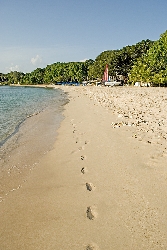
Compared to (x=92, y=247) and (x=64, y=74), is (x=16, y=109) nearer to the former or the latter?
(x=92, y=247)

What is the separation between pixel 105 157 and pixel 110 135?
8.48ft

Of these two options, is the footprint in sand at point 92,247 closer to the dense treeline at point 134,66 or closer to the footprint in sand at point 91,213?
the footprint in sand at point 91,213

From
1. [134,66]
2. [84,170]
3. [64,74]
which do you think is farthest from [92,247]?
[64,74]

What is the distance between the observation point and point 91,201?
450cm

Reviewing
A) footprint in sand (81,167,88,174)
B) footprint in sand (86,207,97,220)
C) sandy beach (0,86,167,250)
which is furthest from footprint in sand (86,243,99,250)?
footprint in sand (81,167,88,174)

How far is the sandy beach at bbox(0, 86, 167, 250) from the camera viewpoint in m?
3.43

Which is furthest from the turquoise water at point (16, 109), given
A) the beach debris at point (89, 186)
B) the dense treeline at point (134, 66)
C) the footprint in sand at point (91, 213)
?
the dense treeline at point (134, 66)

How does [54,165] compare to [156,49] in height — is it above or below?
below

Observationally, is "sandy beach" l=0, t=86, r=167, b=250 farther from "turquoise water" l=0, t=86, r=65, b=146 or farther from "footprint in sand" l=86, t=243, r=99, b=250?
"turquoise water" l=0, t=86, r=65, b=146

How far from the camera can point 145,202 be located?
4.31 meters

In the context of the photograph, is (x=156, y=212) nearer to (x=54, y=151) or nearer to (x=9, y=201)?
(x=9, y=201)

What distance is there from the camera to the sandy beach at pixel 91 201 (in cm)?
343

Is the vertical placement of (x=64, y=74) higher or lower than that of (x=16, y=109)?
higher

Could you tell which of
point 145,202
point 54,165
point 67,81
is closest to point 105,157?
point 54,165
